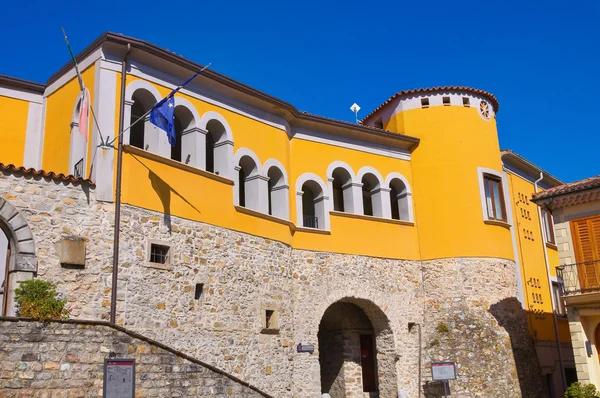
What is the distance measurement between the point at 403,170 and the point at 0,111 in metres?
13.1

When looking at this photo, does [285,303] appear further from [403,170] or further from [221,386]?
[403,170]

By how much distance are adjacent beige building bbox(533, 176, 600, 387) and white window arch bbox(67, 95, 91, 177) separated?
12.5m

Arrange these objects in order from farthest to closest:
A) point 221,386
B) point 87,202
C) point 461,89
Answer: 1. point 461,89
2. point 87,202
3. point 221,386

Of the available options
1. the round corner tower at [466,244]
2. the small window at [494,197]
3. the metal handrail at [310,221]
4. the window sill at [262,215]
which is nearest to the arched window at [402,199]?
the round corner tower at [466,244]

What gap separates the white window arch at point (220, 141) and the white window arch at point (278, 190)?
1.74 m

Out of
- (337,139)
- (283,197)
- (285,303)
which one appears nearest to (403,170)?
(337,139)

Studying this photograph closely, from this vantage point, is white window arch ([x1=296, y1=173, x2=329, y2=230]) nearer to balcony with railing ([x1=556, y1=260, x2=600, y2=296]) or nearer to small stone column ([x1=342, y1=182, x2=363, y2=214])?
small stone column ([x1=342, y1=182, x2=363, y2=214])

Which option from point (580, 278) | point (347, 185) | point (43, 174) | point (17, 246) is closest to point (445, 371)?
point (580, 278)

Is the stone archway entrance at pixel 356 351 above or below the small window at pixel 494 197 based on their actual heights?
below

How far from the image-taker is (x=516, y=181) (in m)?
26.4

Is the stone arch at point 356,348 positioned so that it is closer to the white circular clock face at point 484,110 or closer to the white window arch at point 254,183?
the white window arch at point 254,183

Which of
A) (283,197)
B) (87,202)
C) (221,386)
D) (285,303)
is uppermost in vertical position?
(283,197)

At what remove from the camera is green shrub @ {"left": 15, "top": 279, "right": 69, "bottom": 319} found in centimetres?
1177

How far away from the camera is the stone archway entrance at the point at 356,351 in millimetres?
20641
